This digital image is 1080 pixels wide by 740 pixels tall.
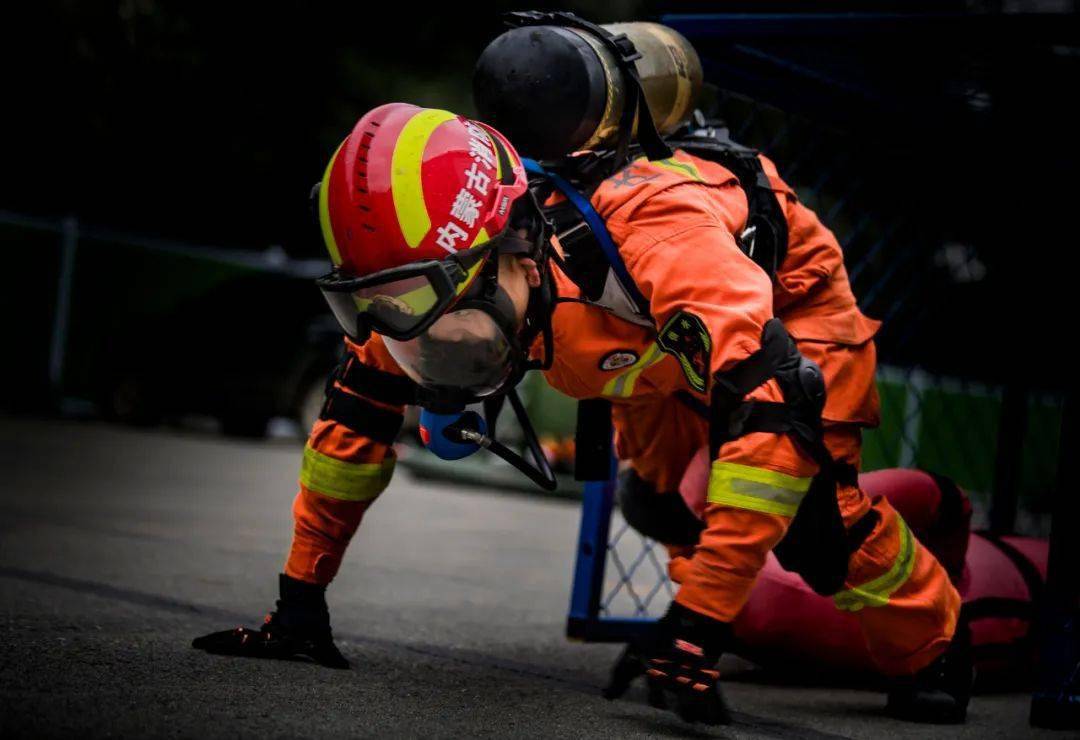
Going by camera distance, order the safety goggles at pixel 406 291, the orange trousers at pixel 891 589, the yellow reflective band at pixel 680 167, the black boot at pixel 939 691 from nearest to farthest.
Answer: the safety goggles at pixel 406 291
the yellow reflective band at pixel 680 167
the orange trousers at pixel 891 589
the black boot at pixel 939 691

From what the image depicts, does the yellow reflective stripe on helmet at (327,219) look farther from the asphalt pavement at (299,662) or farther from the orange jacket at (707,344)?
the asphalt pavement at (299,662)

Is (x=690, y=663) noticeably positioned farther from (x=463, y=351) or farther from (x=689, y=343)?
(x=463, y=351)

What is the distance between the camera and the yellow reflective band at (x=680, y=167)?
2977 millimetres

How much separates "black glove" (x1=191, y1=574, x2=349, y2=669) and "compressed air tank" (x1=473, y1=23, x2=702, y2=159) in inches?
41.8

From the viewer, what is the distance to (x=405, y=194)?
2.65 meters

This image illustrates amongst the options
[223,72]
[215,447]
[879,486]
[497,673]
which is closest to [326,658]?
[497,673]

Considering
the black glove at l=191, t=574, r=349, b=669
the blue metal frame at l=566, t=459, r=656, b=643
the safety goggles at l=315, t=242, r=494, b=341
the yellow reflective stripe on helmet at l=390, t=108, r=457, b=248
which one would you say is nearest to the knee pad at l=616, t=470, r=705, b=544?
the blue metal frame at l=566, t=459, r=656, b=643

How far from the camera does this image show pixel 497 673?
3461 millimetres

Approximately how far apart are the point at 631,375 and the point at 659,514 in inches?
29.8

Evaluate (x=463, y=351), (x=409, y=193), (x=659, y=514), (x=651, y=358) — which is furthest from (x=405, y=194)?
(x=659, y=514)

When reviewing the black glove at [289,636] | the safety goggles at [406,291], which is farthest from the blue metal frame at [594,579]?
the safety goggles at [406,291]

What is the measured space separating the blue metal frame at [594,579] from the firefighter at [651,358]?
0.74 m

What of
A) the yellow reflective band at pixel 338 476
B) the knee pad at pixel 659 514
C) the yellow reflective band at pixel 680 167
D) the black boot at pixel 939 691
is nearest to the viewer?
the yellow reflective band at pixel 680 167

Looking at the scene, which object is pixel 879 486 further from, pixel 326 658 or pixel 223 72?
pixel 223 72
